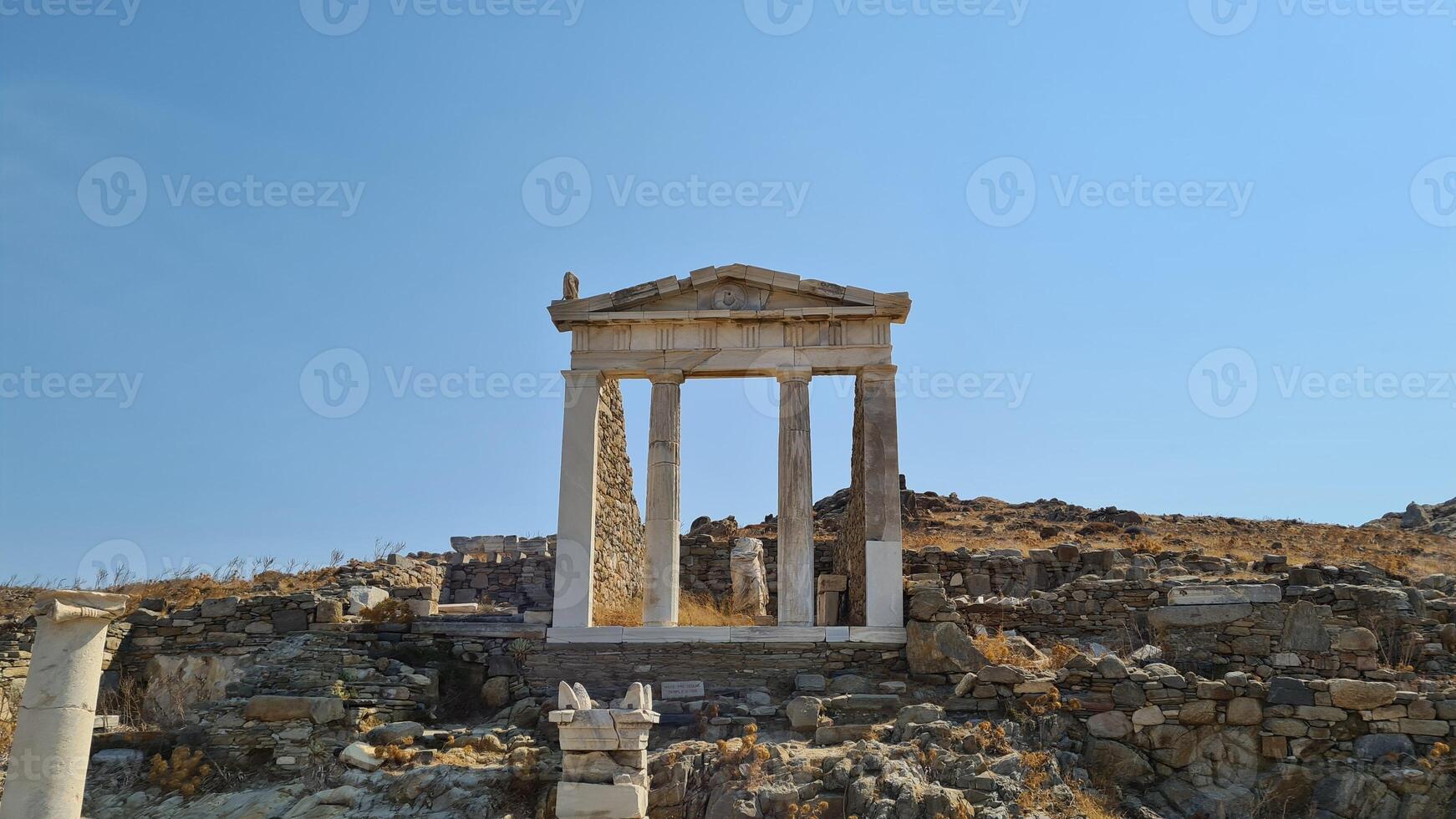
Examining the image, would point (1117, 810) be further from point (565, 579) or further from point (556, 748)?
point (565, 579)

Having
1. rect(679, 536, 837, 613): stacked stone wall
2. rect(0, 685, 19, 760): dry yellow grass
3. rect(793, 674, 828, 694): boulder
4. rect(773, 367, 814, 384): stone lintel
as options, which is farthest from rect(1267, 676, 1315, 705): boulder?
rect(0, 685, 19, 760): dry yellow grass

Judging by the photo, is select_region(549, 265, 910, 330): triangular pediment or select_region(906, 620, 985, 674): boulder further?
select_region(549, 265, 910, 330): triangular pediment

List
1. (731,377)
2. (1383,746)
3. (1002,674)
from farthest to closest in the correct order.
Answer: (731,377), (1002,674), (1383,746)

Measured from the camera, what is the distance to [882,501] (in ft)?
59.7

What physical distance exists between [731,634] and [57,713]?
28.3 feet

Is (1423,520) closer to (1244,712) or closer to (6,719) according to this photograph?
(1244,712)

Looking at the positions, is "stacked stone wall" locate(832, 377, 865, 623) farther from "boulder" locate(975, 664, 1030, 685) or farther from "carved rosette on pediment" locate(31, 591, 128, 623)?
"carved rosette on pediment" locate(31, 591, 128, 623)

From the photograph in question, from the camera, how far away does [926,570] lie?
70.0ft

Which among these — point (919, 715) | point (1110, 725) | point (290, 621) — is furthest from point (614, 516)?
point (1110, 725)

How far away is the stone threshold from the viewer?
16.9 metres

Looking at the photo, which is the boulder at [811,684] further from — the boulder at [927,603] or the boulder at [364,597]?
the boulder at [364,597]

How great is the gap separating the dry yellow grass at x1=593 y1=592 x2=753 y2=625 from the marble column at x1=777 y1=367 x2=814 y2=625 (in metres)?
1.12

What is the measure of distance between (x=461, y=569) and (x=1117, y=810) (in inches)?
613

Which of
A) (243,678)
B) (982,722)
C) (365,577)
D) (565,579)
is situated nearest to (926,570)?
(565,579)
